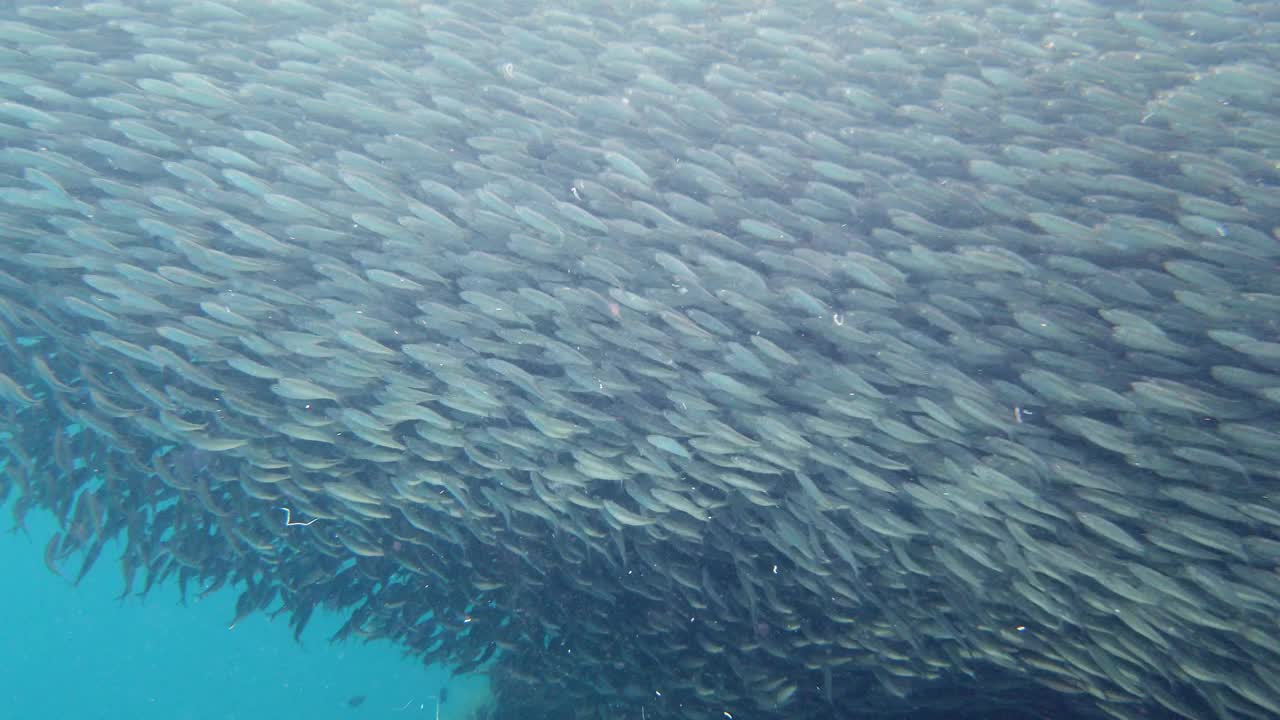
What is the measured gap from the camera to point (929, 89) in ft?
21.6

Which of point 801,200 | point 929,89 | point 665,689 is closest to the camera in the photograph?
point 801,200

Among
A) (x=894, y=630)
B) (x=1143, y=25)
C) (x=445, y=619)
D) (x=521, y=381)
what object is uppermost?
(x=1143, y=25)

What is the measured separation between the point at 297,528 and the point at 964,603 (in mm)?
5206

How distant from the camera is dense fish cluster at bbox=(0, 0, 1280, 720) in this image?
5.09 m

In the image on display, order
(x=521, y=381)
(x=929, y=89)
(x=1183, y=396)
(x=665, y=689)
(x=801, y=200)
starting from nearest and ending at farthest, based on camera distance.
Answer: (x=1183, y=396)
(x=521, y=381)
(x=801, y=200)
(x=929, y=89)
(x=665, y=689)

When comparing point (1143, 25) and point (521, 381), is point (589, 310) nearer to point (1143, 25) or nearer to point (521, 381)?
point (521, 381)

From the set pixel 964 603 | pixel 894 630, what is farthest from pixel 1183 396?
pixel 894 630

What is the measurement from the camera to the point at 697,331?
527cm

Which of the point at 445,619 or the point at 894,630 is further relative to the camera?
the point at 445,619

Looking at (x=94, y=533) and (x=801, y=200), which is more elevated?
(x=801, y=200)

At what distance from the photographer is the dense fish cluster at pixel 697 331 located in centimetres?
509

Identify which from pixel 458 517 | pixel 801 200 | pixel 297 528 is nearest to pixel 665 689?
pixel 458 517

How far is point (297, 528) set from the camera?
6371mm

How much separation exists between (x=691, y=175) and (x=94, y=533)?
18.0ft
